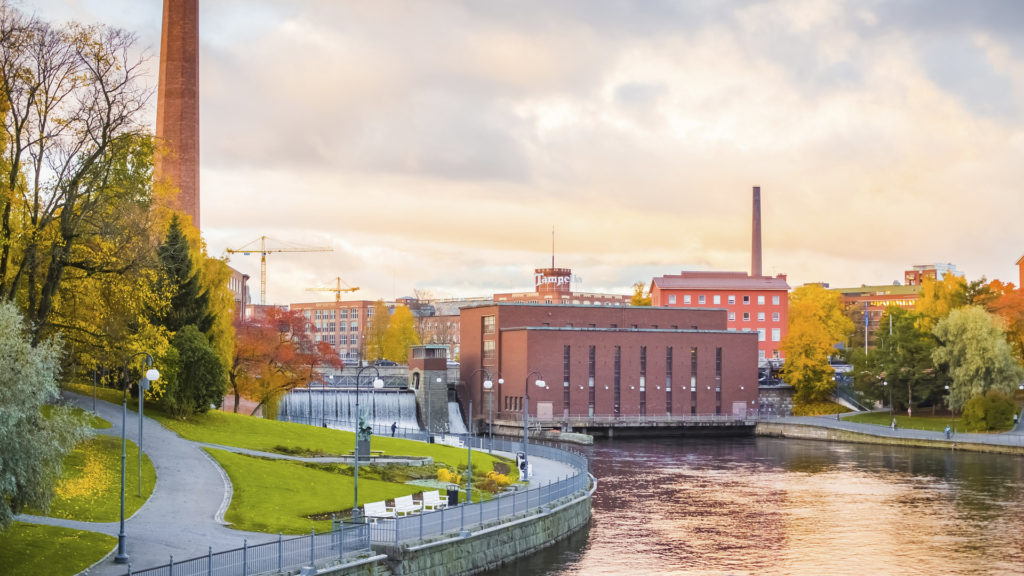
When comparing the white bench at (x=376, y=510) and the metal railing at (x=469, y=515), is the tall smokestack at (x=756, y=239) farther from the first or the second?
the white bench at (x=376, y=510)

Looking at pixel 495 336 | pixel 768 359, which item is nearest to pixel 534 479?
pixel 495 336

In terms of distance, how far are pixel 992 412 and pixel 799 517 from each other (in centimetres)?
4605

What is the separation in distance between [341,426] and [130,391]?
122 ft

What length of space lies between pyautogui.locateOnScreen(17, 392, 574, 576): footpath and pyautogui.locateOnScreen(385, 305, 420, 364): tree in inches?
3849

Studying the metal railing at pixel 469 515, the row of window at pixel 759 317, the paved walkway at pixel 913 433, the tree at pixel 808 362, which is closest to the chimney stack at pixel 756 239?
the row of window at pixel 759 317

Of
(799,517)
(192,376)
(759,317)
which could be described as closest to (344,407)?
(192,376)

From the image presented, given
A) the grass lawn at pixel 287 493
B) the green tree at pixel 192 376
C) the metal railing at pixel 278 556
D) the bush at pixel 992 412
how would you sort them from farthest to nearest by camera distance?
1. the bush at pixel 992 412
2. the green tree at pixel 192 376
3. the grass lawn at pixel 287 493
4. the metal railing at pixel 278 556

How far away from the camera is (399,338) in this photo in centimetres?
15338

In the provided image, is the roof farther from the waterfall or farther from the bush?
the bush

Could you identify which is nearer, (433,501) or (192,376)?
(433,501)

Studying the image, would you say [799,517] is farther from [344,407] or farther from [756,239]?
[756,239]

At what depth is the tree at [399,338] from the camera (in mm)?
151500

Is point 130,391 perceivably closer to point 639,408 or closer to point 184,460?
point 184,460

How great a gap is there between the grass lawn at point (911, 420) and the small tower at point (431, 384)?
38577 mm
